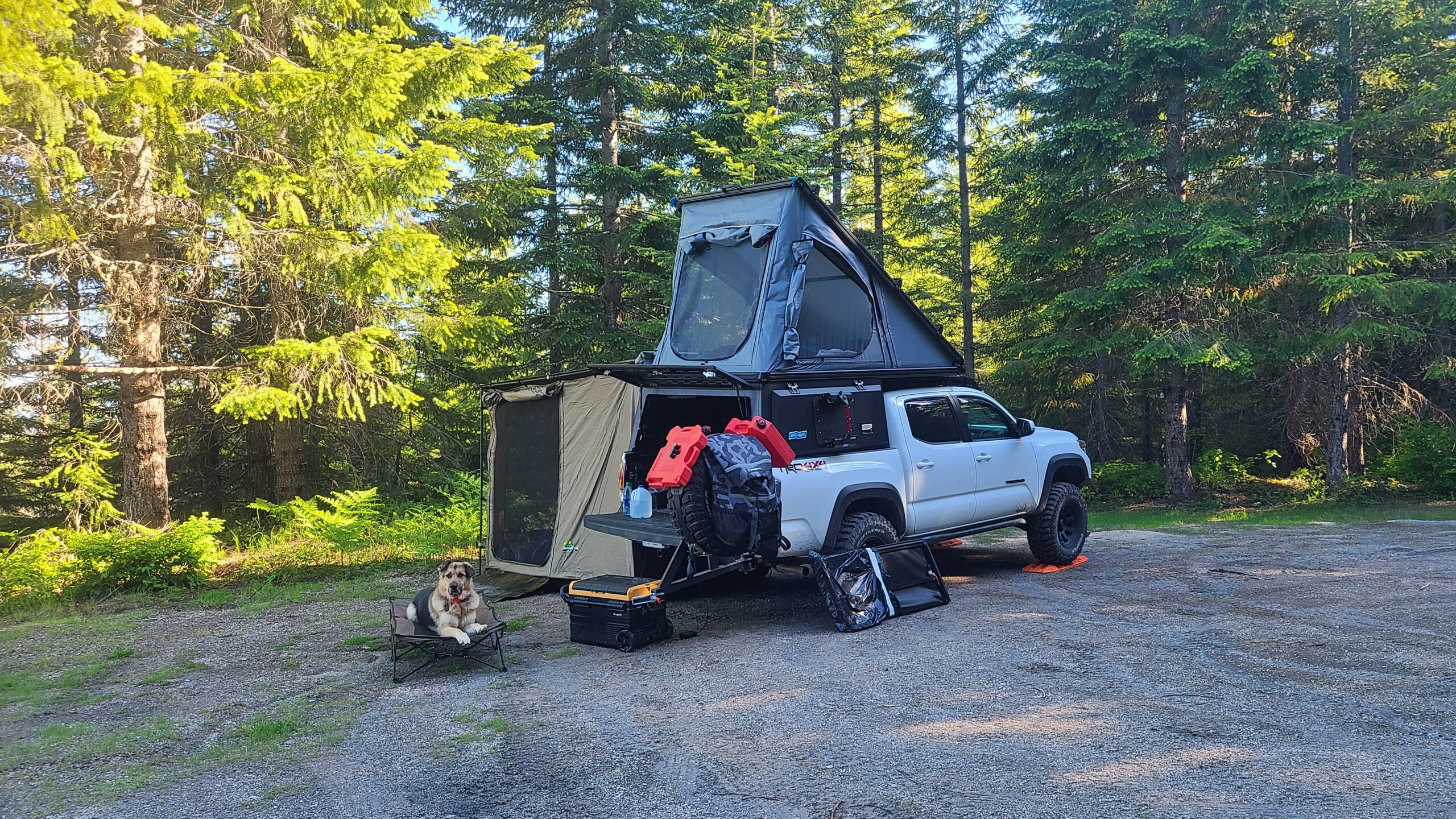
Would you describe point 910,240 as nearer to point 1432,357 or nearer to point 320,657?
point 1432,357

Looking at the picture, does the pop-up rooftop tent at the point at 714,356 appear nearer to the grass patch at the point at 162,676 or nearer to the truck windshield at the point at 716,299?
the truck windshield at the point at 716,299

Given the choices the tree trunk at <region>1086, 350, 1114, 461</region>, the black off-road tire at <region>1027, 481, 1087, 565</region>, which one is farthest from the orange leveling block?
the tree trunk at <region>1086, 350, 1114, 461</region>

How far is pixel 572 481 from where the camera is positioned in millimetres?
8703

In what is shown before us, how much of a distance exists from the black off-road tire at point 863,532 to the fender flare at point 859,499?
56mm

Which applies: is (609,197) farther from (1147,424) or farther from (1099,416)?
(1147,424)

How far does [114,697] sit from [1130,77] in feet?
50.1

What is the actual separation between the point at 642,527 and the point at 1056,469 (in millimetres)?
4556

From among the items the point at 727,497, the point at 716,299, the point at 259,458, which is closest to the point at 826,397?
the point at 727,497

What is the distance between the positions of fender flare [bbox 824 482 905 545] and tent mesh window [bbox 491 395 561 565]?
3187 mm

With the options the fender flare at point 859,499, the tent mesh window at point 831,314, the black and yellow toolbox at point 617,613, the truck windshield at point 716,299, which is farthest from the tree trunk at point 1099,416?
the black and yellow toolbox at point 617,613

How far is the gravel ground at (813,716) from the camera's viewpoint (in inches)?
149

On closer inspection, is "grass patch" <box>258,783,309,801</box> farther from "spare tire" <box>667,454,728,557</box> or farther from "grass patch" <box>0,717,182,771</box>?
"spare tire" <box>667,454,728,557</box>

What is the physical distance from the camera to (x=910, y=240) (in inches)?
891

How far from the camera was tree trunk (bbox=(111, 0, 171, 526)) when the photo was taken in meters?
9.41
